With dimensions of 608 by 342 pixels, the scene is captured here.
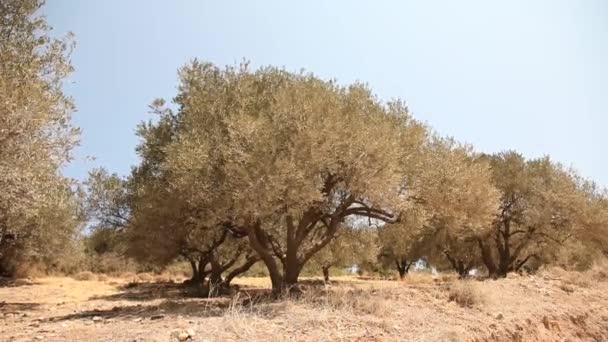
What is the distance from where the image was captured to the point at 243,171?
13.8 meters

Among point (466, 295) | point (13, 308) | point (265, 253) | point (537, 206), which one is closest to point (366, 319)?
point (466, 295)

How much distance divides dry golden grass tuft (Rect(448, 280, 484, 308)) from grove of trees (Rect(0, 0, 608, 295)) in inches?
114

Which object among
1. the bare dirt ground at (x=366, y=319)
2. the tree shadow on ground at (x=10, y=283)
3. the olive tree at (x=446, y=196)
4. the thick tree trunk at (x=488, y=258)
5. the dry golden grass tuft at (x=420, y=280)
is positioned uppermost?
the olive tree at (x=446, y=196)

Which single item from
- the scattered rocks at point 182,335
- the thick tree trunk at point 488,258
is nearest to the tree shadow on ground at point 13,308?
the scattered rocks at point 182,335

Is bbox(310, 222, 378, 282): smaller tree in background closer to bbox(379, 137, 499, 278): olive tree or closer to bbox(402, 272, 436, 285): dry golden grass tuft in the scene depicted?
bbox(379, 137, 499, 278): olive tree

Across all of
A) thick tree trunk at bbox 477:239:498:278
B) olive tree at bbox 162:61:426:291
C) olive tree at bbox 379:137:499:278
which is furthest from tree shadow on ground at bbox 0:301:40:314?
thick tree trunk at bbox 477:239:498:278

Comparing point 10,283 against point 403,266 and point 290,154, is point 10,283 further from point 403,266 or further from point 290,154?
point 403,266

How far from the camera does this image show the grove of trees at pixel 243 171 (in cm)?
1198

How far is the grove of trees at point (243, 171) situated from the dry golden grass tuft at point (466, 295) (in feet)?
9.46

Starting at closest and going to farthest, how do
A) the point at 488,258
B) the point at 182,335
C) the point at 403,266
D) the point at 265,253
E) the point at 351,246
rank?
1. the point at 182,335
2. the point at 265,253
3. the point at 351,246
4. the point at 488,258
5. the point at 403,266

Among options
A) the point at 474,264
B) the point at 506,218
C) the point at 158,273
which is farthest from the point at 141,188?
the point at 474,264

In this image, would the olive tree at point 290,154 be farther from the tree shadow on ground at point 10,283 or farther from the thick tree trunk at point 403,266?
the thick tree trunk at point 403,266

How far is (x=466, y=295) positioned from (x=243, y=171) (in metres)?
7.94

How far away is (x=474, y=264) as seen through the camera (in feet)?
160
